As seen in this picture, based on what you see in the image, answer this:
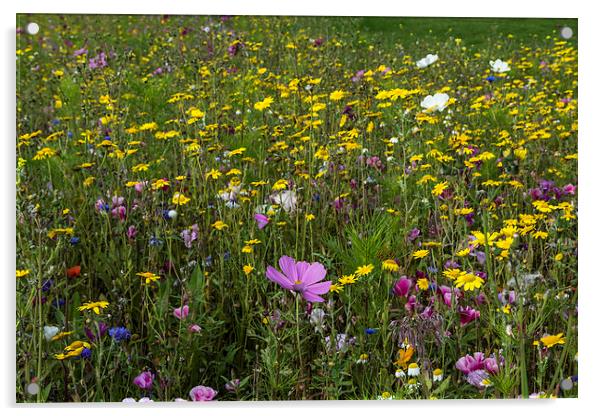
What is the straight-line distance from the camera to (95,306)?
1.67 metres

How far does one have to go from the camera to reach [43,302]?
1688mm

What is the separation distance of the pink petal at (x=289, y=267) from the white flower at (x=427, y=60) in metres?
0.54

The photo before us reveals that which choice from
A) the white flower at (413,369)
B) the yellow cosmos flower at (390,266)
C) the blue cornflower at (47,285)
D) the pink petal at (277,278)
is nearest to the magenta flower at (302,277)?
the pink petal at (277,278)

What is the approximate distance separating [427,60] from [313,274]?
1.86 feet

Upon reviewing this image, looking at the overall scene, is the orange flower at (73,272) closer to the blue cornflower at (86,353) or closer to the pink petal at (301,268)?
the blue cornflower at (86,353)

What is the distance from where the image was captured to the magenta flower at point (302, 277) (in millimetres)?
1703

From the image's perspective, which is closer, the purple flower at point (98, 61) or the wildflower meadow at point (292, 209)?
the wildflower meadow at point (292, 209)

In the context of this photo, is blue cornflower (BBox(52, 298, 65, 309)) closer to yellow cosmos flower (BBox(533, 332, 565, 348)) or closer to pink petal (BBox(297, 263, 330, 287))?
pink petal (BBox(297, 263, 330, 287))

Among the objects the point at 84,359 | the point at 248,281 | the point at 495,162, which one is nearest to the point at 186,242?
the point at 248,281

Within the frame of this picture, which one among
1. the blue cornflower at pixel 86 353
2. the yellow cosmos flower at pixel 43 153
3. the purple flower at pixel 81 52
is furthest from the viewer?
the purple flower at pixel 81 52

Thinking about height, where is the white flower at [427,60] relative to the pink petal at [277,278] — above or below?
above

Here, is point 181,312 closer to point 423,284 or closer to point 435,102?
point 423,284

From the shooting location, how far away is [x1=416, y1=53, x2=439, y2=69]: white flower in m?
1.83

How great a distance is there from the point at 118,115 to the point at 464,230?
2.75 ft
